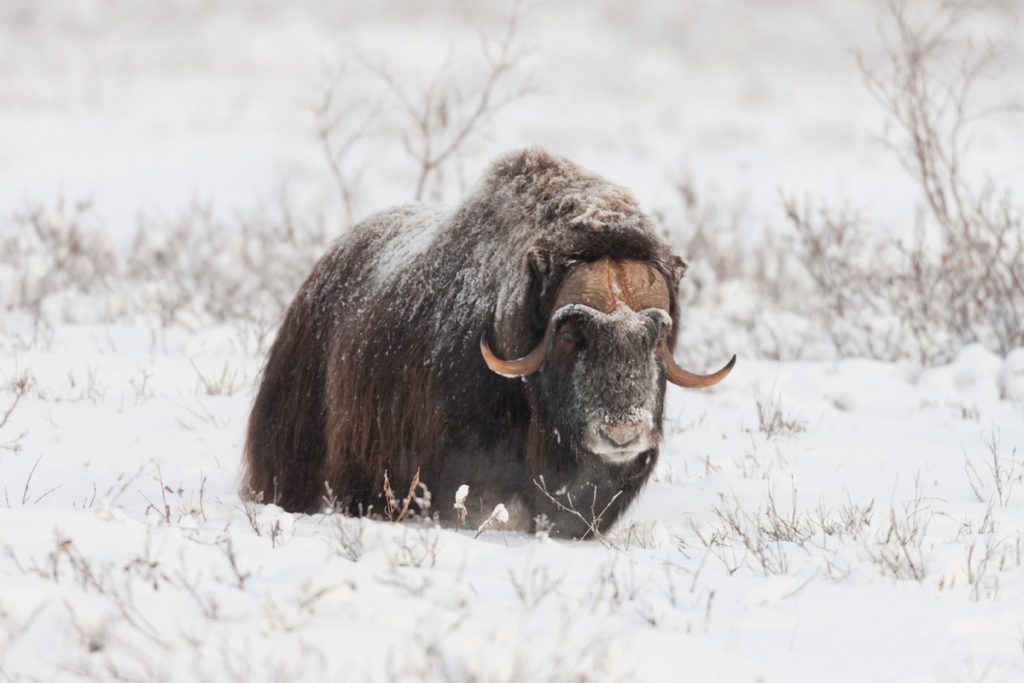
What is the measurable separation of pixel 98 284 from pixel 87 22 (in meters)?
27.9

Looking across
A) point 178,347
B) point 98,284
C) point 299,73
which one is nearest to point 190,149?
point 299,73

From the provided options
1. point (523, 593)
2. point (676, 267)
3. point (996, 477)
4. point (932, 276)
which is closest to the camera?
point (523, 593)

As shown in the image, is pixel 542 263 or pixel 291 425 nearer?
pixel 542 263

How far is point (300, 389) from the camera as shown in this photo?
433 cm

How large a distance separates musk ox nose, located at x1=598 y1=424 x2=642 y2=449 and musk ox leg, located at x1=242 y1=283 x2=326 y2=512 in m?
1.31

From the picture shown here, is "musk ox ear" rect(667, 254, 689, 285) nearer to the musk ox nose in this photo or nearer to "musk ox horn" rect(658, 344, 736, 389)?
"musk ox horn" rect(658, 344, 736, 389)

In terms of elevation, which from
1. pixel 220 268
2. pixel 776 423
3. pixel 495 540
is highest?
pixel 220 268

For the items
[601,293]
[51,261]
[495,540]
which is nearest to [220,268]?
[51,261]

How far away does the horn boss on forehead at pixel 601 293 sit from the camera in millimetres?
3457

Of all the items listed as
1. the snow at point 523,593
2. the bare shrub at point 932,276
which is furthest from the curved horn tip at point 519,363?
the bare shrub at point 932,276

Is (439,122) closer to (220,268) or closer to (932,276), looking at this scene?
(220,268)

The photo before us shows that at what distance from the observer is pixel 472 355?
3713 mm

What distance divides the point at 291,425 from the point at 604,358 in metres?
1.44

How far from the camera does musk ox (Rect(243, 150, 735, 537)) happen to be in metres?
3.46
